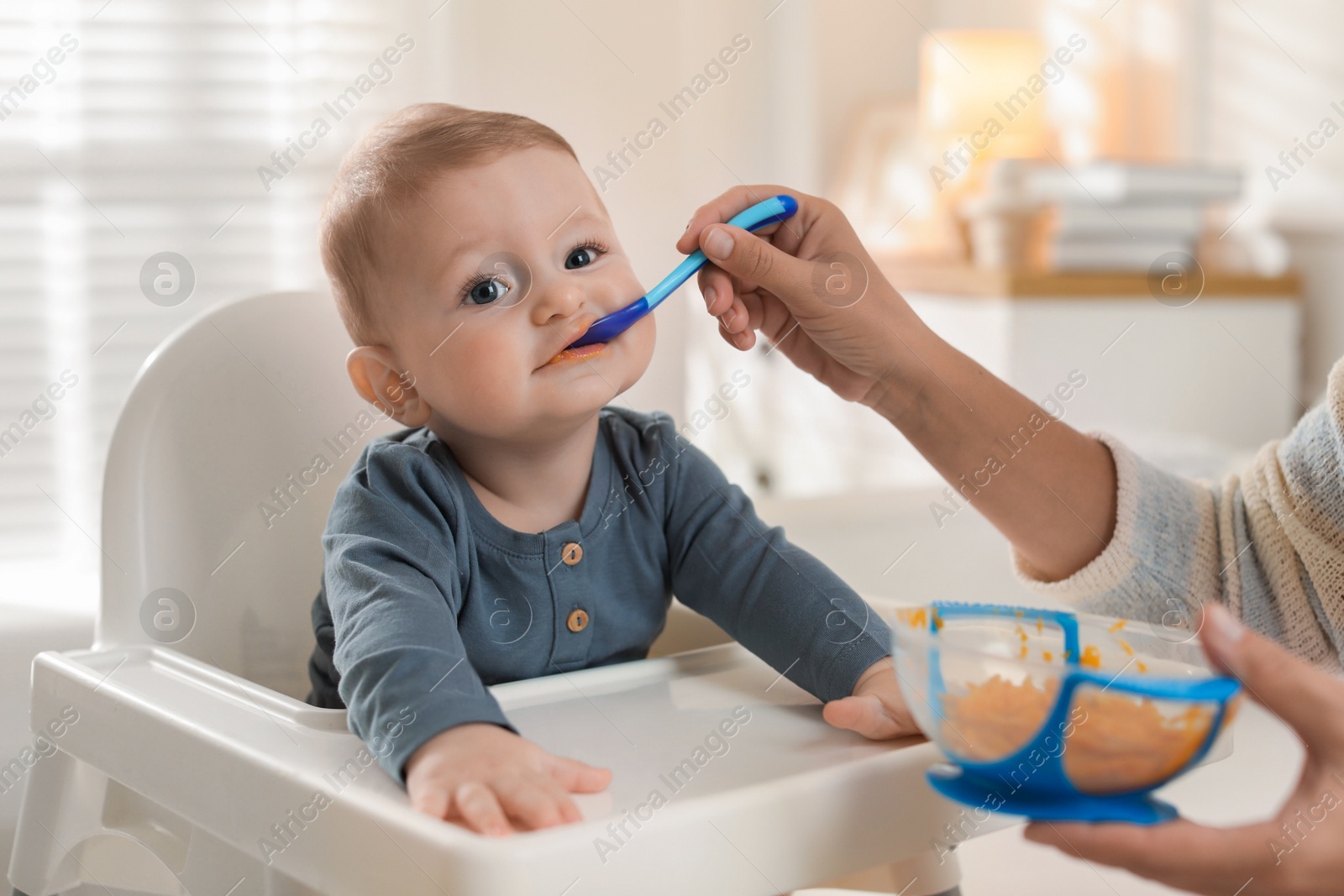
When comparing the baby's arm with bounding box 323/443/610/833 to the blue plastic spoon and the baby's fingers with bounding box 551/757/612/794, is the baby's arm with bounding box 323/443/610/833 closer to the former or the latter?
the baby's fingers with bounding box 551/757/612/794

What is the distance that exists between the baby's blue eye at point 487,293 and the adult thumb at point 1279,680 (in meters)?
0.42

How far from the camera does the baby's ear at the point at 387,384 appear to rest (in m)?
0.76

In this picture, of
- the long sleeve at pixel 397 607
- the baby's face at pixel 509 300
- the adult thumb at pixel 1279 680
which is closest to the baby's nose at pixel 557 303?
the baby's face at pixel 509 300

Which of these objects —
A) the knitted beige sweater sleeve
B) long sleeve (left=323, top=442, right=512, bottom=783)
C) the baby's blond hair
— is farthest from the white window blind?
the knitted beige sweater sleeve

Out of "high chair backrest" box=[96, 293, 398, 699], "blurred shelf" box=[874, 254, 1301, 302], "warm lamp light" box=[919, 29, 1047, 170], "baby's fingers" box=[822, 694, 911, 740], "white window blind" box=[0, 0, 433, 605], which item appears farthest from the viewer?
"warm lamp light" box=[919, 29, 1047, 170]

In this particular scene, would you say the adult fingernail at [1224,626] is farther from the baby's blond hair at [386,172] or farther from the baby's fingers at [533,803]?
the baby's blond hair at [386,172]

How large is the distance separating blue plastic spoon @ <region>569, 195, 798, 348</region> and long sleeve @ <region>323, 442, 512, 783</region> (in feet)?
0.41

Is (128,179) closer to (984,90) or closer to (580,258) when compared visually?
(580,258)

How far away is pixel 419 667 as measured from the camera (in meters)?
0.55

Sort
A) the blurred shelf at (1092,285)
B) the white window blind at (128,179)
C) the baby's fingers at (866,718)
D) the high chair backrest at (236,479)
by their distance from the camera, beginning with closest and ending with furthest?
1. the baby's fingers at (866,718)
2. the high chair backrest at (236,479)
3. the white window blind at (128,179)
4. the blurred shelf at (1092,285)

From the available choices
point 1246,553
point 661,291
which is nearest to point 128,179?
point 661,291

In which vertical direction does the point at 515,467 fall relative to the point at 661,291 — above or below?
below

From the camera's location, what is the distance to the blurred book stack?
223 centimetres

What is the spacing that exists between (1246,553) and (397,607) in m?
0.60
